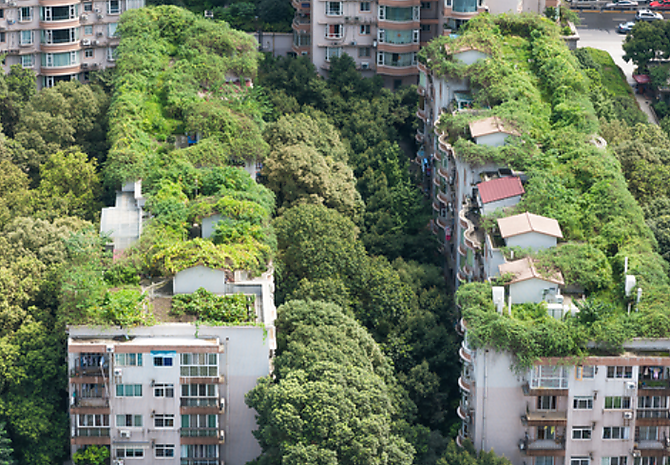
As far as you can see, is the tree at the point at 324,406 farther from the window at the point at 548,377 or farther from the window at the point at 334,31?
the window at the point at 334,31

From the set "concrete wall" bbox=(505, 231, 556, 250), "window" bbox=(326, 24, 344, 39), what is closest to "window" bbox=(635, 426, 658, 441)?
"concrete wall" bbox=(505, 231, 556, 250)

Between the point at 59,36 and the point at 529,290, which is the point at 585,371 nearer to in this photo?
the point at 529,290

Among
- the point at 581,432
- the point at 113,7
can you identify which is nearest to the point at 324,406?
the point at 581,432

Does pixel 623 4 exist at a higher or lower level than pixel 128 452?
higher

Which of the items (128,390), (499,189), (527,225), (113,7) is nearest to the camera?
(128,390)

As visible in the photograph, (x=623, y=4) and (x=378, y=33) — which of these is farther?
(x=623, y=4)

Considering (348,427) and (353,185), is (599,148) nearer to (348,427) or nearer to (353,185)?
(353,185)

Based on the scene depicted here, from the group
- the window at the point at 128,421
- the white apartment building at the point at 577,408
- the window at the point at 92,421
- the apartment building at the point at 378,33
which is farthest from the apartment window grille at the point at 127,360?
the apartment building at the point at 378,33
